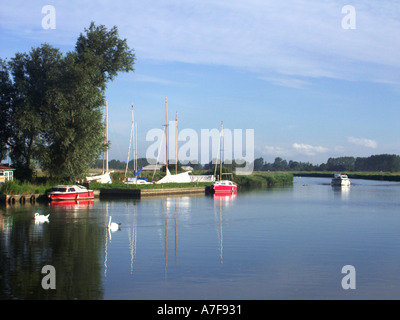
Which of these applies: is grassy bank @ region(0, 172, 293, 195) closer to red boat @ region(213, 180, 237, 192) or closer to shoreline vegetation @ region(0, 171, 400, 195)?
shoreline vegetation @ region(0, 171, 400, 195)

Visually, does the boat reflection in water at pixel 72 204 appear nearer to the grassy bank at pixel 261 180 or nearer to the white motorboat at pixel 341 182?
the grassy bank at pixel 261 180

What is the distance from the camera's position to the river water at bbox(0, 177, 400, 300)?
54.2ft

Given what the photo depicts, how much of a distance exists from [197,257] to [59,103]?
123 ft

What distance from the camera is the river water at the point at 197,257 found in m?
16.5

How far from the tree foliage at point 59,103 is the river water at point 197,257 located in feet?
57.1

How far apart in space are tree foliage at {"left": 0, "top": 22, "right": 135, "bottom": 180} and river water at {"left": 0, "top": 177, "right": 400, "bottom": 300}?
686 inches

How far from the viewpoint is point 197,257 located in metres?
22.6

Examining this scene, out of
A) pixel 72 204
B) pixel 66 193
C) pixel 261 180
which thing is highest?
pixel 66 193

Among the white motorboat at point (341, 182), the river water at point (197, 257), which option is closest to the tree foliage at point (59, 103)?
the river water at point (197, 257)

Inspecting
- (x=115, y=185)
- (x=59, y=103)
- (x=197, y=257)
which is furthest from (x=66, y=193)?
(x=197, y=257)

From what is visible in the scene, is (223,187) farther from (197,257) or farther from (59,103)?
(197,257)

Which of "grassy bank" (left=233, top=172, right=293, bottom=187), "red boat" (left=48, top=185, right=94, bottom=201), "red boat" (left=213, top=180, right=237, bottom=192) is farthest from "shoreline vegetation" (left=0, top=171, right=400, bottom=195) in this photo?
"red boat" (left=213, top=180, right=237, bottom=192)

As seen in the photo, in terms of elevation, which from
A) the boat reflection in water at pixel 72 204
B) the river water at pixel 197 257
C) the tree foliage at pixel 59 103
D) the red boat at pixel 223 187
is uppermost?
the tree foliage at pixel 59 103
